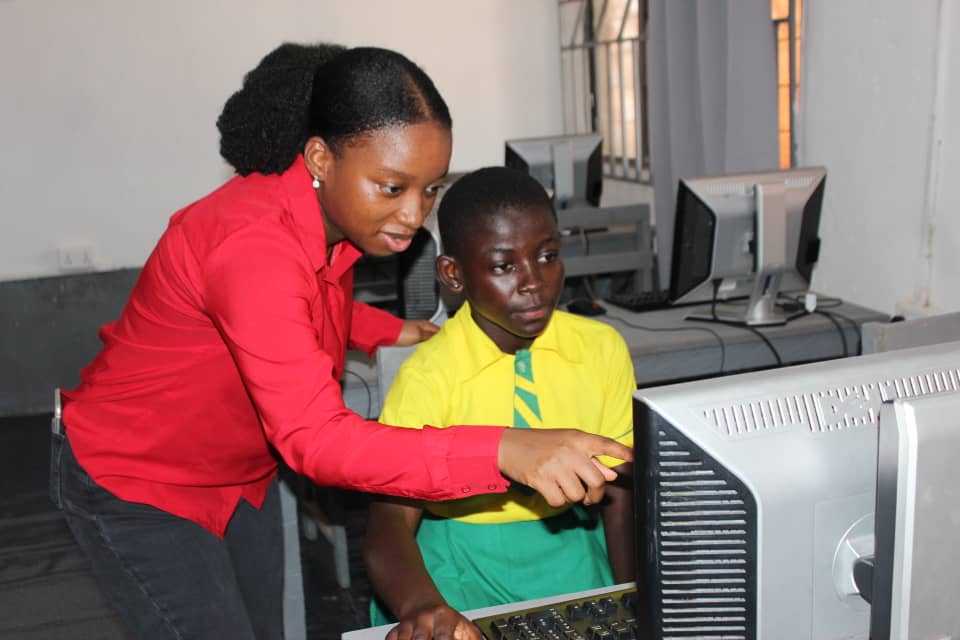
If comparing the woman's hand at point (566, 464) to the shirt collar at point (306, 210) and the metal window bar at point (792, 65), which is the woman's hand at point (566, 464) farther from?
the metal window bar at point (792, 65)

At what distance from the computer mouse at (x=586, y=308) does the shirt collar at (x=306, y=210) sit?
179 centimetres

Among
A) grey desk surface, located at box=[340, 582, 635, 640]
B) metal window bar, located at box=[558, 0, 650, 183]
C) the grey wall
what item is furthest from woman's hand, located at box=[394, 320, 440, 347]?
the grey wall

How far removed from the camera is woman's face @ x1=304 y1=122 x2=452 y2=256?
1088mm

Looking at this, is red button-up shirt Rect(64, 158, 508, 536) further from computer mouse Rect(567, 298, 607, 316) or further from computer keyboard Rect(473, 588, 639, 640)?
computer mouse Rect(567, 298, 607, 316)

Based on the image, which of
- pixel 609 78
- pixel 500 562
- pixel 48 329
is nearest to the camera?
pixel 500 562

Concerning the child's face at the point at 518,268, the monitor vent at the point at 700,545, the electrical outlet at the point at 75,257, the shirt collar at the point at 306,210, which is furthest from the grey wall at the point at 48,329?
the monitor vent at the point at 700,545

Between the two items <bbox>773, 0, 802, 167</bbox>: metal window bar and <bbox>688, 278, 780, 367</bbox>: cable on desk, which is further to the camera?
<bbox>773, 0, 802, 167</bbox>: metal window bar

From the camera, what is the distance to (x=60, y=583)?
9.47ft

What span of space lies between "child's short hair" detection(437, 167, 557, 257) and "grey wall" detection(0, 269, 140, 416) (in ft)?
11.6

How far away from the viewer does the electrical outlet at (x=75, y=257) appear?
4.64 metres

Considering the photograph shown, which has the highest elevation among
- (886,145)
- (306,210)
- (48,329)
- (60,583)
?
(306,210)

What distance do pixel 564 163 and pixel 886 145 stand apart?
1.35 meters

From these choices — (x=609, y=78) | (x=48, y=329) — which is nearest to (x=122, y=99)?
(x=48, y=329)

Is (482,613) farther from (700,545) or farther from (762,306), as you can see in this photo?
(762,306)
